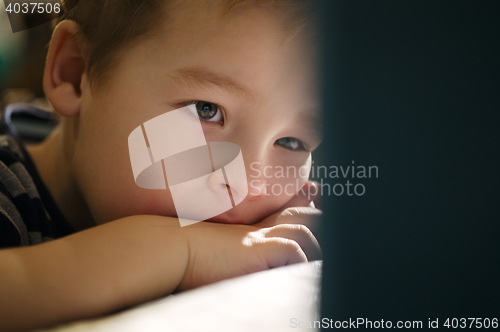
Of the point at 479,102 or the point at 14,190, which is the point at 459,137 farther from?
the point at 14,190

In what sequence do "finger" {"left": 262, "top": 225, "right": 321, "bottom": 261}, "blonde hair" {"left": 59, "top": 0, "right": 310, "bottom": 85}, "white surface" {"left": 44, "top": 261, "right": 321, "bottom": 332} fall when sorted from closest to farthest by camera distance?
"white surface" {"left": 44, "top": 261, "right": 321, "bottom": 332}, "finger" {"left": 262, "top": 225, "right": 321, "bottom": 261}, "blonde hair" {"left": 59, "top": 0, "right": 310, "bottom": 85}

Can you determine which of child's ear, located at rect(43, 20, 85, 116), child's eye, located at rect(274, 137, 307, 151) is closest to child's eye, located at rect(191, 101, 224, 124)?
child's eye, located at rect(274, 137, 307, 151)

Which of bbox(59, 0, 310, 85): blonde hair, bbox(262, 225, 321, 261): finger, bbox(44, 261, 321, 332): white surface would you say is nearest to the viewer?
bbox(44, 261, 321, 332): white surface

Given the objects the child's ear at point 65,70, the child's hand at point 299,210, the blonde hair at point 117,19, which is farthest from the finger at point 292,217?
the child's ear at point 65,70

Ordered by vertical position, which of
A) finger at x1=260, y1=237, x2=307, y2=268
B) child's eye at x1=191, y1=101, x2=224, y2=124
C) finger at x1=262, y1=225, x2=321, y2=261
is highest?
child's eye at x1=191, y1=101, x2=224, y2=124

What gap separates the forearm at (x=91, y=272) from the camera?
279mm

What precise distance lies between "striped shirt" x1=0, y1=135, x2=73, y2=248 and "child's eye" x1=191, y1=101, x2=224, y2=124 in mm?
275

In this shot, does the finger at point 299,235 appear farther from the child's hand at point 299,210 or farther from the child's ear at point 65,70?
the child's ear at point 65,70

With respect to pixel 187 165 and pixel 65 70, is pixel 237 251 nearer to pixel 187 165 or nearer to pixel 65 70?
pixel 187 165

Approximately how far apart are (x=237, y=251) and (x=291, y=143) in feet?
0.73

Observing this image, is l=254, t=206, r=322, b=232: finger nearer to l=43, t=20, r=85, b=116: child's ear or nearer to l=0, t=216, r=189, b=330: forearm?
l=0, t=216, r=189, b=330: forearm

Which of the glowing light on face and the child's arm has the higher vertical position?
the glowing light on face

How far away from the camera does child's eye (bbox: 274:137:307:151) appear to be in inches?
20.5

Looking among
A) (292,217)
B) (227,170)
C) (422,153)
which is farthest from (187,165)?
(422,153)
